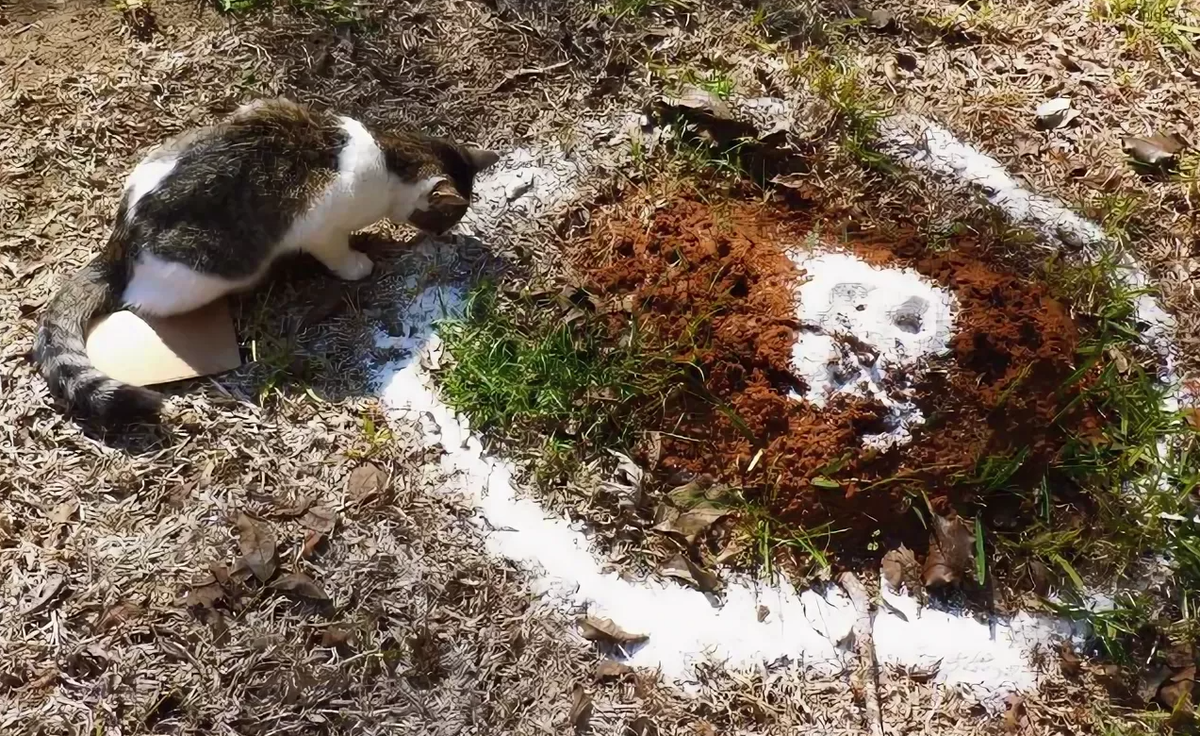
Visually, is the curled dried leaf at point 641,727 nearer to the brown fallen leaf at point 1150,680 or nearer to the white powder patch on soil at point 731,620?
the white powder patch on soil at point 731,620

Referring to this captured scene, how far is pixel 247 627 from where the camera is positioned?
2508 mm

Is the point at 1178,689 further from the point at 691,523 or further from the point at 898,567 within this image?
the point at 691,523

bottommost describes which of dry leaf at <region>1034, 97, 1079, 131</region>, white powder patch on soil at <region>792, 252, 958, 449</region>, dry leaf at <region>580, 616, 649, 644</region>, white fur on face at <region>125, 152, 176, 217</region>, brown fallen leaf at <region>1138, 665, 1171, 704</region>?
brown fallen leaf at <region>1138, 665, 1171, 704</region>

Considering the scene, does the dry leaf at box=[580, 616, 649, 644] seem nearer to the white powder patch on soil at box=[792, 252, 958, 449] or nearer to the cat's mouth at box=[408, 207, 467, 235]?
the white powder patch on soil at box=[792, 252, 958, 449]

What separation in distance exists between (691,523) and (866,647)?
0.65 m

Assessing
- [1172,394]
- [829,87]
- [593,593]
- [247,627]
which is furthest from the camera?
[829,87]

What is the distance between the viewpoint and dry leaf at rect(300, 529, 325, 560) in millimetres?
Answer: 2615

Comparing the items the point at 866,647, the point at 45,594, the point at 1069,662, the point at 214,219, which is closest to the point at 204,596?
the point at 45,594

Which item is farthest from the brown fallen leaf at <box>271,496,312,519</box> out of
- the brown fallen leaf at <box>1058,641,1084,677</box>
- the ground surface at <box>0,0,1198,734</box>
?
the brown fallen leaf at <box>1058,641,1084,677</box>

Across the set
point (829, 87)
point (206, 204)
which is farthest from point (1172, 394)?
point (206, 204)

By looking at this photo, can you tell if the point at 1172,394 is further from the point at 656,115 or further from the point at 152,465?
the point at 152,465

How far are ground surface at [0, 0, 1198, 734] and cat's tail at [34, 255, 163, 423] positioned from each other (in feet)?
0.36

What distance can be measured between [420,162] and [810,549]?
73.1 inches

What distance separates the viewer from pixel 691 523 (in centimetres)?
273
